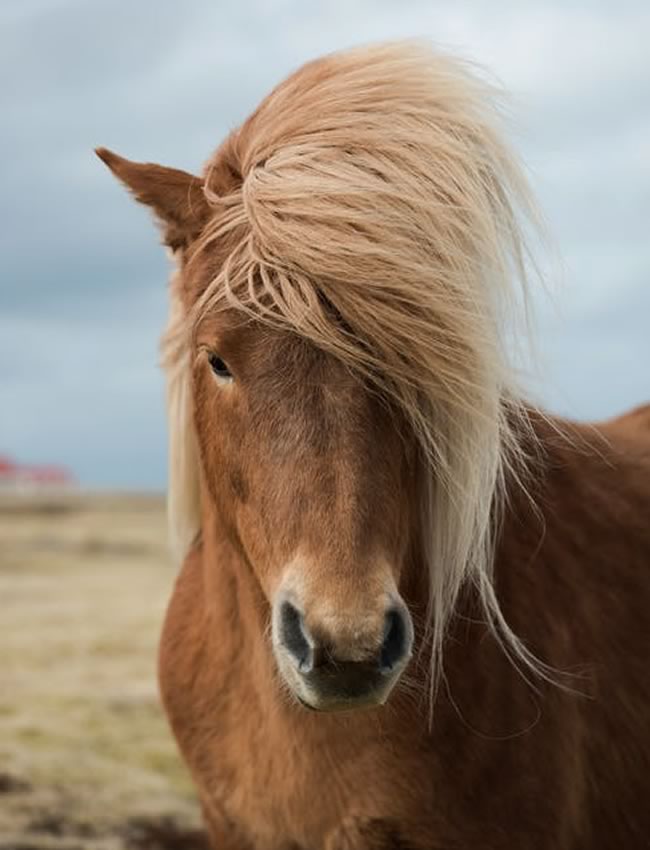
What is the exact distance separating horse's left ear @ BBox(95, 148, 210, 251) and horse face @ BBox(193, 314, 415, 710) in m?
0.44

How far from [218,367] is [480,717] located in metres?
1.28

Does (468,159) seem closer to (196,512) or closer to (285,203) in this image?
(285,203)

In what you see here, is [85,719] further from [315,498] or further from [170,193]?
[315,498]

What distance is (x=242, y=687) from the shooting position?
444 centimetres

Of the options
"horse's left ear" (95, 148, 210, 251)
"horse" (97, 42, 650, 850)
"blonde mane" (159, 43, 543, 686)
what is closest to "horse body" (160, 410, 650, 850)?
"horse" (97, 42, 650, 850)

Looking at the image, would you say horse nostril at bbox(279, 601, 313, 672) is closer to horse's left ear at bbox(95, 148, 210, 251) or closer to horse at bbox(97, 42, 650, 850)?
horse at bbox(97, 42, 650, 850)

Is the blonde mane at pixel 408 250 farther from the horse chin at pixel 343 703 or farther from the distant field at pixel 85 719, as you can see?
the distant field at pixel 85 719

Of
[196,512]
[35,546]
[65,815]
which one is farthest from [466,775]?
[35,546]

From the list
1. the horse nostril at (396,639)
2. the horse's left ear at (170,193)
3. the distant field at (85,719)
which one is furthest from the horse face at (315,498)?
the distant field at (85,719)

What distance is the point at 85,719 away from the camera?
10.8 meters

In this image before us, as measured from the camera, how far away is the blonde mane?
3.65 m

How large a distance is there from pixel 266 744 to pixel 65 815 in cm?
433

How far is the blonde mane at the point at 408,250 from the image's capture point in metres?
3.65

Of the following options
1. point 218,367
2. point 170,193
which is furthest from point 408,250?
point 170,193
